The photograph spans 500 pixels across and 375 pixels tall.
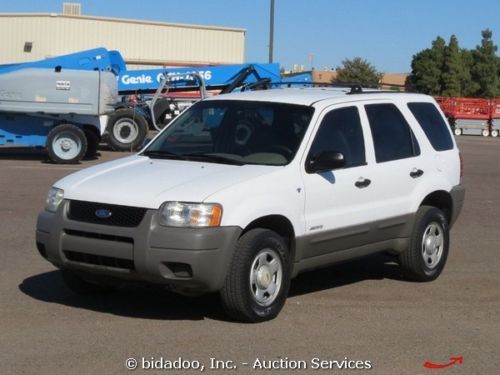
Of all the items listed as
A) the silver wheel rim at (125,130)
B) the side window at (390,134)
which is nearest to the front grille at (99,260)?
the side window at (390,134)

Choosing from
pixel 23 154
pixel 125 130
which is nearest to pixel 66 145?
pixel 23 154

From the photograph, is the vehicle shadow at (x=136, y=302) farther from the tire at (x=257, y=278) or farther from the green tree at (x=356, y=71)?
the green tree at (x=356, y=71)

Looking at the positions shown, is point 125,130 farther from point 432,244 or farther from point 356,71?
point 356,71

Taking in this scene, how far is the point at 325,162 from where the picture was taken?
7.19 meters

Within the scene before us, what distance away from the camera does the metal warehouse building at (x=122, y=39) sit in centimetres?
5409

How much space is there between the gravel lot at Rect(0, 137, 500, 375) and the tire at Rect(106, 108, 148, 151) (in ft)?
50.0

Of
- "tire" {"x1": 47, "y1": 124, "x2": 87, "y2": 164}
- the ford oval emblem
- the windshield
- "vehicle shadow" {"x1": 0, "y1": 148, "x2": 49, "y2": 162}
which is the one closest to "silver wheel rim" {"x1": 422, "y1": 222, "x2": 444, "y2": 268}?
the windshield

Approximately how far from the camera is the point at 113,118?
981 inches

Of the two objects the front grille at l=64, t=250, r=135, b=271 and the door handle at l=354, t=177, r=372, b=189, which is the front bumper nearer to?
the front grille at l=64, t=250, r=135, b=271

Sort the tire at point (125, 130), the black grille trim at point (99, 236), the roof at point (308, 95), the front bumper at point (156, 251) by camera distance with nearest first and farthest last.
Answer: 1. the front bumper at point (156, 251)
2. the black grille trim at point (99, 236)
3. the roof at point (308, 95)
4. the tire at point (125, 130)

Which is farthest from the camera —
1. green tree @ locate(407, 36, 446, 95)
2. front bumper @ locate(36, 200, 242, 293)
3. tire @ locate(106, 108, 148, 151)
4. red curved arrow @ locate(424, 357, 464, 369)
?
green tree @ locate(407, 36, 446, 95)

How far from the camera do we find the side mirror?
717cm

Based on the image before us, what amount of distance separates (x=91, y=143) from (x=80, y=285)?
15.8m

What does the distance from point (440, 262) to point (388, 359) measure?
2.92m
